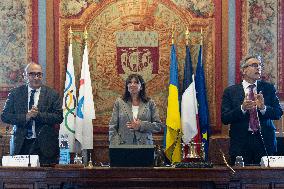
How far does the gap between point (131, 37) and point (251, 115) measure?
2230mm

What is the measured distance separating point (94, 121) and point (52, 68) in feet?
2.84

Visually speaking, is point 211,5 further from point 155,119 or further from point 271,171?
point 271,171

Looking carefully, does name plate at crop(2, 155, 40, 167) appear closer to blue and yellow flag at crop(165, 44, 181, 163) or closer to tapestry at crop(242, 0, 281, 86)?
blue and yellow flag at crop(165, 44, 181, 163)

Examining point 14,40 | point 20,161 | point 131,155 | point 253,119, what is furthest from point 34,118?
point 253,119

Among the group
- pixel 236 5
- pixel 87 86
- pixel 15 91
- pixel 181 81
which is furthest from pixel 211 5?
pixel 15 91

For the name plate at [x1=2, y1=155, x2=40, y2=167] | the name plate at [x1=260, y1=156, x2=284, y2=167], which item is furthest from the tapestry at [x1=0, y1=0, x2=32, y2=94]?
the name plate at [x1=260, y1=156, x2=284, y2=167]

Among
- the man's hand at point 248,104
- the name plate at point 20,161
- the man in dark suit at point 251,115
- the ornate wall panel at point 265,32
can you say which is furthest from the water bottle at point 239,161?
the ornate wall panel at point 265,32

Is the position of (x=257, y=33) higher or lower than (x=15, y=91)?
higher

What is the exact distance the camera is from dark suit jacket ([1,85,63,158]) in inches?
256

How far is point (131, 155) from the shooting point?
17.3 feet

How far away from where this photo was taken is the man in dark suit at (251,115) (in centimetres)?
629

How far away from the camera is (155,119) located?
6.53m

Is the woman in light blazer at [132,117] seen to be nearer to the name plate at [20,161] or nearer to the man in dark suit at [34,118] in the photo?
the man in dark suit at [34,118]

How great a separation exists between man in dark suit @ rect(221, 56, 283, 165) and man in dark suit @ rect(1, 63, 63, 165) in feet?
6.15
